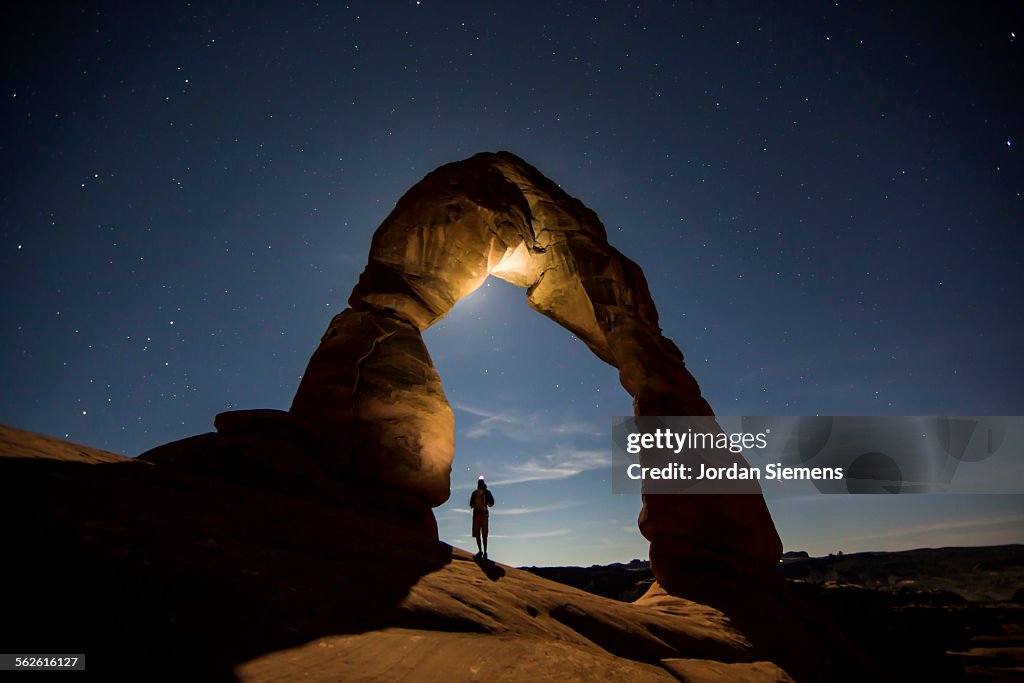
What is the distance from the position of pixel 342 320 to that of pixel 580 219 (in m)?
9.58

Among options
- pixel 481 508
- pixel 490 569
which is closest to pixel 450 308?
pixel 481 508

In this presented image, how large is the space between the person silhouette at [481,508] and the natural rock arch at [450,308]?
3.55ft

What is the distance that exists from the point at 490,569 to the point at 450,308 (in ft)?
27.7

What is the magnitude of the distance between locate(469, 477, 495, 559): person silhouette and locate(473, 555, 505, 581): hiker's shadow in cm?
199

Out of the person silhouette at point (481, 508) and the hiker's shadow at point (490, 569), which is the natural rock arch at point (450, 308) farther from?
the hiker's shadow at point (490, 569)

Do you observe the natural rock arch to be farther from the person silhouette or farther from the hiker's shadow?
the hiker's shadow

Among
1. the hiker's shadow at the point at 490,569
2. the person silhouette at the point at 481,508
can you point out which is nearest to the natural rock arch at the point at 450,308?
the person silhouette at the point at 481,508

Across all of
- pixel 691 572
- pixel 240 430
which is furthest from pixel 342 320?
pixel 691 572

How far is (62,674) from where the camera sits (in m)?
2.11

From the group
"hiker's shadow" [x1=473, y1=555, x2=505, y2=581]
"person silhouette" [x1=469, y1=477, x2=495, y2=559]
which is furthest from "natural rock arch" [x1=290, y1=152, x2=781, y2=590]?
"hiker's shadow" [x1=473, y1=555, x2=505, y2=581]

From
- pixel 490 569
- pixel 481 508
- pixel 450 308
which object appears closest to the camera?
pixel 490 569

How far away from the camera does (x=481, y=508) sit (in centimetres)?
1006

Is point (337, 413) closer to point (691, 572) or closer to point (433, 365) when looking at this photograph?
point (433, 365)

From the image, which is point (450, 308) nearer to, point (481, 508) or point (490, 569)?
point (481, 508)
